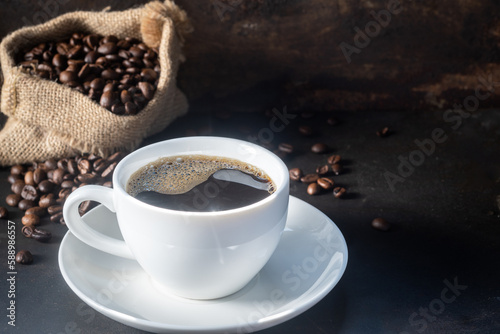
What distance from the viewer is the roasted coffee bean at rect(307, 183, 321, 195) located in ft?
5.21

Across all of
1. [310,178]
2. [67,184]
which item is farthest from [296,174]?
[67,184]

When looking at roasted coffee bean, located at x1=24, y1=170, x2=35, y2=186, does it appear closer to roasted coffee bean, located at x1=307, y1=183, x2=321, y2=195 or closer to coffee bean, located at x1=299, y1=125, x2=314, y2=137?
roasted coffee bean, located at x1=307, y1=183, x2=321, y2=195

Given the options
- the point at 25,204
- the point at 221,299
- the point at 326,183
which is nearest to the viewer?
the point at 221,299

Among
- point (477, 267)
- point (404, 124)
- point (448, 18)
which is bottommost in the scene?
point (404, 124)

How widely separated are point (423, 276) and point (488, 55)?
1.18 metres

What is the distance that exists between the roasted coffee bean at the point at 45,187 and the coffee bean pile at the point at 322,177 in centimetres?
68

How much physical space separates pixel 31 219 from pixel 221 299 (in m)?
0.64

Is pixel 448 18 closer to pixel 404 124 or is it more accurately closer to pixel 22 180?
pixel 404 124

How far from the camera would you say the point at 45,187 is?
5.15 feet

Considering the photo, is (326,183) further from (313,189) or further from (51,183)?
(51,183)

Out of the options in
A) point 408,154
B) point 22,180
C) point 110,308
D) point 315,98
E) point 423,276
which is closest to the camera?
point 110,308

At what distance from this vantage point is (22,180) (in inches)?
64.1

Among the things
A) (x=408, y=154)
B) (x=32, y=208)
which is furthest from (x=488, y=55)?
(x=32, y=208)

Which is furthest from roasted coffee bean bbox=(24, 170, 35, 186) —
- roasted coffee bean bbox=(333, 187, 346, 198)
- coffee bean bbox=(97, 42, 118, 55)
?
roasted coffee bean bbox=(333, 187, 346, 198)
